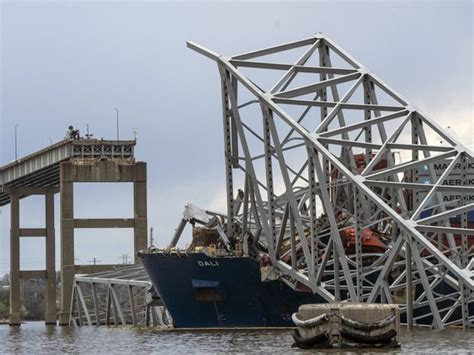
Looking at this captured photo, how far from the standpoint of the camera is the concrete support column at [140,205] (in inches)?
5822

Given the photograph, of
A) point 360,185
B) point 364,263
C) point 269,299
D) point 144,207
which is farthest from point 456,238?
point 144,207

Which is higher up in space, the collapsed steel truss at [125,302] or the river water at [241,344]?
the collapsed steel truss at [125,302]

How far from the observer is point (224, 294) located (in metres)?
78.7

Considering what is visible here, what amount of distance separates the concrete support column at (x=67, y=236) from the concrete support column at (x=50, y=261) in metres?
17.2

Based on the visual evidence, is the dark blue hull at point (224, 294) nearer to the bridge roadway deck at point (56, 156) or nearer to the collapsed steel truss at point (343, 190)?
the collapsed steel truss at point (343, 190)

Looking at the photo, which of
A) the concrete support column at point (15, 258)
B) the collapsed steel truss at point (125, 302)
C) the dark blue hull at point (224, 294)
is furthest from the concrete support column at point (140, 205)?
the dark blue hull at point (224, 294)

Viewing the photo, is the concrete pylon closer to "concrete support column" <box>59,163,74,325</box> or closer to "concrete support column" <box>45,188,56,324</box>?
"concrete support column" <box>59,163,74,325</box>

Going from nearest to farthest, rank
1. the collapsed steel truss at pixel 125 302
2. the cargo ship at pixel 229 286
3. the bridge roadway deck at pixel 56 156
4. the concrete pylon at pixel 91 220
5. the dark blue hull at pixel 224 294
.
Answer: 1. the cargo ship at pixel 229 286
2. the dark blue hull at pixel 224 294
3. the collapsed steel truss at pixel 125 302
4. the concrete pylon at pixel 91 220
5. the bridge roadway deck at pixel 56 156

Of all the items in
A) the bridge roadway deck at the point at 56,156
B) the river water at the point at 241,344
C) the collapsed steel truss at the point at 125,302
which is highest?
the bridge roadway deck at the point at 56,156

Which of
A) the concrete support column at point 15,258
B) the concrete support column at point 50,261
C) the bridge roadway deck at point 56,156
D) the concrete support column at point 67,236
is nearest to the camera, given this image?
the concrete support column at point 67,236

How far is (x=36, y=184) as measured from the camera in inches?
6860

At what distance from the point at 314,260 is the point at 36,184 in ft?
355

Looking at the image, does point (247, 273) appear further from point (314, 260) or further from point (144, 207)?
point (144, 207)

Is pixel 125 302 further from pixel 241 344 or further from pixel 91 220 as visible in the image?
pixel 241 344
